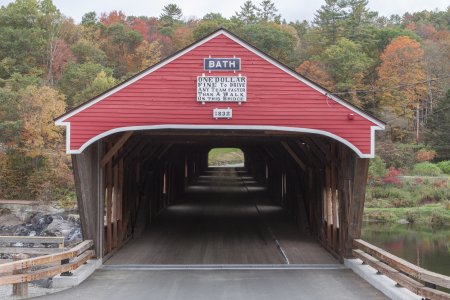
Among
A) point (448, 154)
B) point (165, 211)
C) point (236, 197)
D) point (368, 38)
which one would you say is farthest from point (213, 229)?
point (368, 38)

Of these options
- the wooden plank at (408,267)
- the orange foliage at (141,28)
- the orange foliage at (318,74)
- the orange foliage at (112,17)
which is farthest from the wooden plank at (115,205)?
the orange foliage at (112,17)

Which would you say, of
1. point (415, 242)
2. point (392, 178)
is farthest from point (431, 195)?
point (415, 242)

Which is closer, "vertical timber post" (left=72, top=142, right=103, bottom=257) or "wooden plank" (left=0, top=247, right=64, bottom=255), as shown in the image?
"vertical timber post" (left=72, top=142, right=103, bottom=257)

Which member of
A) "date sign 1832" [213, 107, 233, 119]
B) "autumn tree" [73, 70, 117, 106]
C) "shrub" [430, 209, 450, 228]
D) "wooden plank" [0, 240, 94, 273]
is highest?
"autumn tree" [73, 70, 117, 106]

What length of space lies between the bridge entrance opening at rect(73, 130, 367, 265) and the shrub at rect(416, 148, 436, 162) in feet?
89.1

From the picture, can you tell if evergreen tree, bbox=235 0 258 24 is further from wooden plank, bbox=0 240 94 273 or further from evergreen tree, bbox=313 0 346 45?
wooden plank, bbox=0 240 94 273

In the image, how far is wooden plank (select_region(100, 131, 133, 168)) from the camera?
41.4 ft

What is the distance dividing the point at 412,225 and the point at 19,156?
82.1 ft

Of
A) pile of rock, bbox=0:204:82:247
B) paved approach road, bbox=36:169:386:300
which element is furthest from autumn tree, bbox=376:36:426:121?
paved approach road, bbox=36:169:386:300

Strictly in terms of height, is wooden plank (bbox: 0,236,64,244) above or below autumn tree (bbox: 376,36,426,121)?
below

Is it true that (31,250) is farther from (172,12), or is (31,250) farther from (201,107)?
(172,12)

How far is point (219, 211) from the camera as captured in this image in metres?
24.2

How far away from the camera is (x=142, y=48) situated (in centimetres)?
6456

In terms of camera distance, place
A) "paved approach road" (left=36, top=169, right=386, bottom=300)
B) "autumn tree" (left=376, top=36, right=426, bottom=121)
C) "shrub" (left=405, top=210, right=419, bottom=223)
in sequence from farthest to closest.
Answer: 1. "autumn tree" (left=376, top=36, right=426, bottom=121)
2. "shrub" (left=405, top=210, right=419, bottom=223)
3. "paved approach road" (left=36, top=169, right=386, bottom=300)
